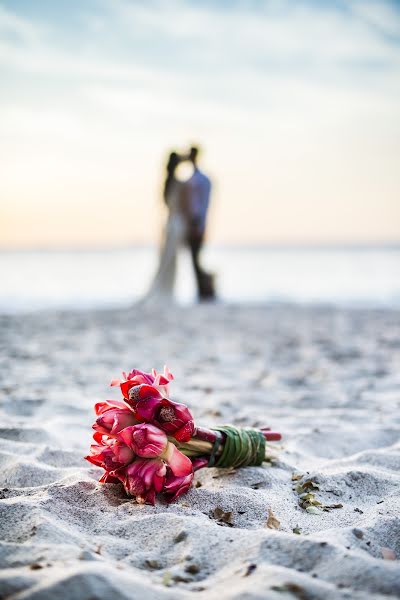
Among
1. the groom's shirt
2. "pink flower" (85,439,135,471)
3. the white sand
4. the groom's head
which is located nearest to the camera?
the white sand

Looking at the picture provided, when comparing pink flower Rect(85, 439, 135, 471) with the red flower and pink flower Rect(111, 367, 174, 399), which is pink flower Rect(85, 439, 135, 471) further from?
pink flower Rect(111, 367, 174, 399)

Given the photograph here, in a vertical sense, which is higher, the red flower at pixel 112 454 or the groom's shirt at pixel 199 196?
the groom's shirt at pixel 199 196

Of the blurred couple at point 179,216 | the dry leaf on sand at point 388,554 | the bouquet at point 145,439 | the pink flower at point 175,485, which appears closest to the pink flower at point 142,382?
the bouquet at point 145,439

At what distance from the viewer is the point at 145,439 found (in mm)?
1525

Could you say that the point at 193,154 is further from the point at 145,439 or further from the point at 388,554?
the point at 388,554

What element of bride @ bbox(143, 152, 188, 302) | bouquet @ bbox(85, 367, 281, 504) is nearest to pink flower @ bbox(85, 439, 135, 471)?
bouquet @ bbox(85, 367, 281, 504)

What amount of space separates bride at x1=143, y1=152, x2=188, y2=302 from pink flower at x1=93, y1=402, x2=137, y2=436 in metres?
6.65

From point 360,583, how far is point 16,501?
93 centimetres

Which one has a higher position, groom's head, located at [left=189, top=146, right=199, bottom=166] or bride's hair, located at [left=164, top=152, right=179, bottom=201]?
groom's head, located at [left=189, top=146, right=199, bottom=166]

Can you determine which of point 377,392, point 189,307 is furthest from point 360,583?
point 189,307

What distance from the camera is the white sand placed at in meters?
1.16

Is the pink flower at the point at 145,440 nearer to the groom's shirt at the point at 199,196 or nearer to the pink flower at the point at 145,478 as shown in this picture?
the pink flower at the point at 145,478

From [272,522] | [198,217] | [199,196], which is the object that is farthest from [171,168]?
[272,522]

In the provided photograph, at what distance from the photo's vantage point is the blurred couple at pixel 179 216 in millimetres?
8219
